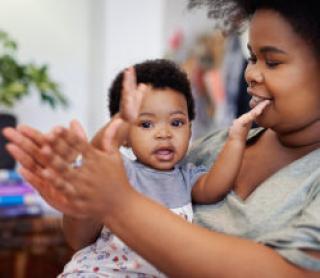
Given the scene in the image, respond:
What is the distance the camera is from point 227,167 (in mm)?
1042

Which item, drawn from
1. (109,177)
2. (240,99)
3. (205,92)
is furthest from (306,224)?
(205,92)

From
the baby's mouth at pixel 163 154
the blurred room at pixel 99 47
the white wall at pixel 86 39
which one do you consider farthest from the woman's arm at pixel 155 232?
the white wall at pixel 86 39

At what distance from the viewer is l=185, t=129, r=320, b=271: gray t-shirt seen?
79 centimetres

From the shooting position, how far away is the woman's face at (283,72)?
90cm

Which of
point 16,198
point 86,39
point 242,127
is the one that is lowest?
point 16,198

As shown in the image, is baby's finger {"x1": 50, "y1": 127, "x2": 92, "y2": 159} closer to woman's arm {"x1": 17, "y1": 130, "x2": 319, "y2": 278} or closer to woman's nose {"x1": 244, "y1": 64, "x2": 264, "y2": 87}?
woman's arm {"x1": 17, "y1": 130, "x2": 319, "y2": 278}

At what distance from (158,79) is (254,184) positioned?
0.29 meters

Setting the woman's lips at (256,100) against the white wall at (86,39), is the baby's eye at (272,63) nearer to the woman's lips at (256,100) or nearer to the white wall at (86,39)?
the woman's lips at (256,100)

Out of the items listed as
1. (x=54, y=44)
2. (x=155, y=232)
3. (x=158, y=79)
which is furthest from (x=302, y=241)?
(x=54, y=44)

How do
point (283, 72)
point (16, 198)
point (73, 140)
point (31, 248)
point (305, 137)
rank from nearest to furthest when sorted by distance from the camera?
point (73, 140)
point (283, 72)
point (305, 137)
point (16, 198)
point (31, 248)

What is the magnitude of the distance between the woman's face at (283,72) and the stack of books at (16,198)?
5.99ft

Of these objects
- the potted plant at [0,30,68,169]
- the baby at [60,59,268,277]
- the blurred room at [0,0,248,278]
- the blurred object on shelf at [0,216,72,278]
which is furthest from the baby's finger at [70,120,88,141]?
the blurred room at [0,0,248,278]

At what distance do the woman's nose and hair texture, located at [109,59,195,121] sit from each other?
218 mm

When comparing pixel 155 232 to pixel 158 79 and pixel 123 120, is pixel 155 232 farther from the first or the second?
pixel 158 79
